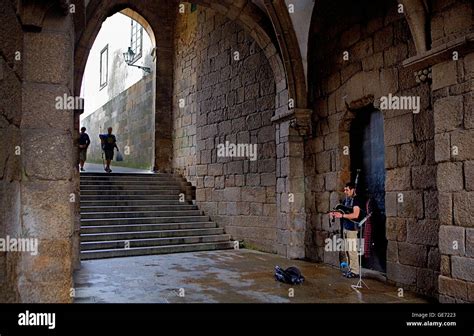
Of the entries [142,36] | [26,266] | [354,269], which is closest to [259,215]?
[354,269]

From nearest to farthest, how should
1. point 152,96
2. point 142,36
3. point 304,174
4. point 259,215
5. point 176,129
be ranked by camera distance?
point 304,174, point 259,215, point 176,129, point 152,96, point 142,36

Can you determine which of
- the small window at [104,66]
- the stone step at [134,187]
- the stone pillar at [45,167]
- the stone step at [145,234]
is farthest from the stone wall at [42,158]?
the small window at [104,66]

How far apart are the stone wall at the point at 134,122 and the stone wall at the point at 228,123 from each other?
1606 mm

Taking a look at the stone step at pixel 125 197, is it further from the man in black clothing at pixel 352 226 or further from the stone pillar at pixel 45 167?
the stone pillar at pixel 45 167

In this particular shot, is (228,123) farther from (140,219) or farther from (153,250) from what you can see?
(153,250)

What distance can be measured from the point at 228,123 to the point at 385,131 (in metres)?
3.92

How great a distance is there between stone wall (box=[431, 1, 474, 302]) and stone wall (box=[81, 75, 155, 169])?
8.23 meters

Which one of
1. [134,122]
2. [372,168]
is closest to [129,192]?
[134,122]

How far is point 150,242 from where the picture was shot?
6914mm

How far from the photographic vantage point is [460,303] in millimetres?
3322

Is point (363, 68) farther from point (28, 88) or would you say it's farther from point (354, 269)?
point (28, 88)

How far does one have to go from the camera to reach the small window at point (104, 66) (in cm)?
1753

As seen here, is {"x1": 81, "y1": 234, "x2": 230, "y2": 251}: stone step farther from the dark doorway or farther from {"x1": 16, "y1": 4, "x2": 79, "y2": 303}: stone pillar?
{"x1": 16, "y1": 4, "x2": 79, "y2": 303}: stone pillar
